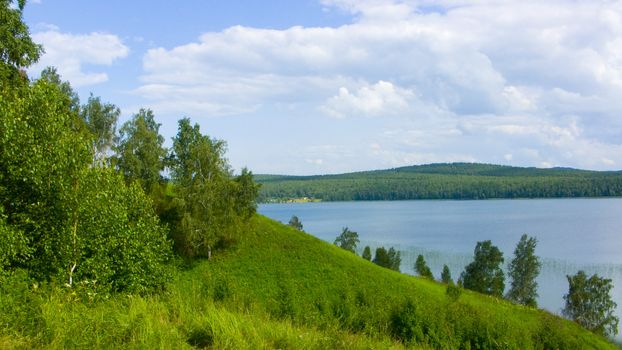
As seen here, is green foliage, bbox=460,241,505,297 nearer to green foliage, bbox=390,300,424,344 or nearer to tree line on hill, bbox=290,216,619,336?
tree line on hill, bbox=290,216,619,336

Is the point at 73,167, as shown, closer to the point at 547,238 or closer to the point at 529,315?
the point at 529,315

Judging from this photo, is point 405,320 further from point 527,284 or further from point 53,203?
→ point 527,284

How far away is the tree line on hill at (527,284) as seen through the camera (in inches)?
2598

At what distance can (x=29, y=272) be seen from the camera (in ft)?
43.7

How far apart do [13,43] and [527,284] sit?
235 feet

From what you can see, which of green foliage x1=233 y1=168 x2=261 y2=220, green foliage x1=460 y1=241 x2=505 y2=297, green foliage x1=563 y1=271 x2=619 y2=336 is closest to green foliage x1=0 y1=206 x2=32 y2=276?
green foliage x1=233 y1=168 x2=261 y2=220

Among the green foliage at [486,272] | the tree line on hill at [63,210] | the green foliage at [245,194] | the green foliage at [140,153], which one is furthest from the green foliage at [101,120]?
the green foliage at [486,272]

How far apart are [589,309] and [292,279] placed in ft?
152

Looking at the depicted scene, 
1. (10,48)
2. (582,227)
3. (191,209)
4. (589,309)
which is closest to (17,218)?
(10,48)

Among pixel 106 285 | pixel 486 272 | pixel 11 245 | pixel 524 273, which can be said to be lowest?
pixel 524 273

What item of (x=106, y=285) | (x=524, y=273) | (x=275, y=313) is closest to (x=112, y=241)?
(x=106, y=285)

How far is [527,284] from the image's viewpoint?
74.2m

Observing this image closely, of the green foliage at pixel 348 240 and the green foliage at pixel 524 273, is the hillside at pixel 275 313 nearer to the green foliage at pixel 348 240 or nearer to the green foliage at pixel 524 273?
the green foliage at pixel 524 273

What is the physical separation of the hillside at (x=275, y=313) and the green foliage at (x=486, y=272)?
68.9 ft
